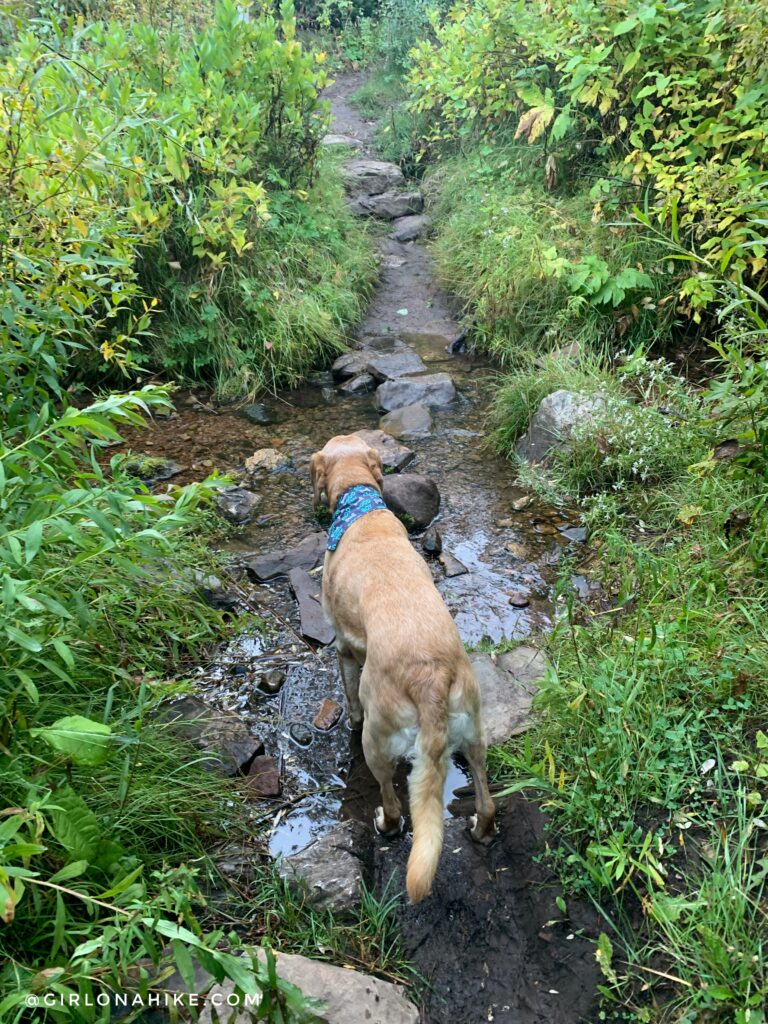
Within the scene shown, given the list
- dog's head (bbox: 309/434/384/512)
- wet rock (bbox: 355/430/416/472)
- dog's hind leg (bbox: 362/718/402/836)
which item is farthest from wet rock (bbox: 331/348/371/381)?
dog's hind leg (bbox: 362/718/402/836)

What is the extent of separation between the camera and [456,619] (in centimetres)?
397

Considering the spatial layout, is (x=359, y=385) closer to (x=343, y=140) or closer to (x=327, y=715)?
(x=327, y=715)

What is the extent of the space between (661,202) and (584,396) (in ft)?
5.63

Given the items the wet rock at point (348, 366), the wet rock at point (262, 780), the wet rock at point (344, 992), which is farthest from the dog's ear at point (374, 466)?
the wet rock at point (348, 366)

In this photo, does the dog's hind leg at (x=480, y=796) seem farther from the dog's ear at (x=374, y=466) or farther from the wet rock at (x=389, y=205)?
the wet rock at (x=389, y=205)

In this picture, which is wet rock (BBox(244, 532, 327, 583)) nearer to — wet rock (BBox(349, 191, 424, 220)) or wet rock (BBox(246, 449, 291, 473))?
wet rock (BBox(246, 449, 291, 473))

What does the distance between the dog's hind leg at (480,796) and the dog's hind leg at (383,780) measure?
0.30 metres

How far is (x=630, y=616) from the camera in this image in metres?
3.06

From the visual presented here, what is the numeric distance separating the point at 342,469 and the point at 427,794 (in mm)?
1909

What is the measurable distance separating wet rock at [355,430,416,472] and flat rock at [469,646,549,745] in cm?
219

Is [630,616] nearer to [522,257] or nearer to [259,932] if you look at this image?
[259,932]

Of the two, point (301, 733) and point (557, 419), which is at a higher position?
point (557, 419)

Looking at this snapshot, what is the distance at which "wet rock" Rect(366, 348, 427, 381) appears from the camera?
6672mm

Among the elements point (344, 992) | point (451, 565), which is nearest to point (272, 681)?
point (451, 565)
